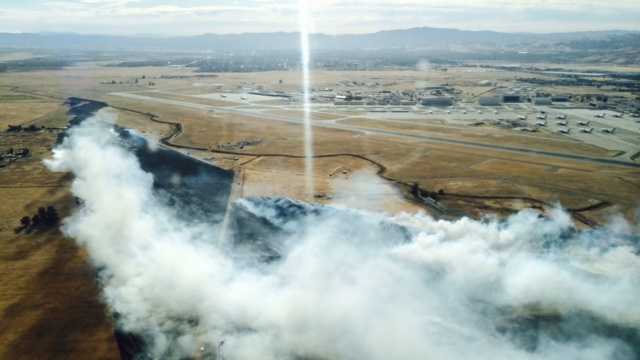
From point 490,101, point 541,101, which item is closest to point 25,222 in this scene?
point 490,101

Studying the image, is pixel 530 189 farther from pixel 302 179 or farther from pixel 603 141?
pixel 603 141

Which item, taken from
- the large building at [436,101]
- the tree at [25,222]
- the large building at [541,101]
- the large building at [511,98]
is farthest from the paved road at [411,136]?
the large building at [541,101]

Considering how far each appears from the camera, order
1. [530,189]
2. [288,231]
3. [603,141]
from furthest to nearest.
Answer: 1. [603,141]
2. [530,189]
3. [288,231]

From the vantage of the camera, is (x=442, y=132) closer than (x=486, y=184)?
No

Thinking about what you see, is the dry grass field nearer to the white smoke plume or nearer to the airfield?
the airfield

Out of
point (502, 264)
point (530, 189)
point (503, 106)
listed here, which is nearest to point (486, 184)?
point (530, 189)

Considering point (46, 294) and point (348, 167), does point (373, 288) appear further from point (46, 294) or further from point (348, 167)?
point (348, 167)
